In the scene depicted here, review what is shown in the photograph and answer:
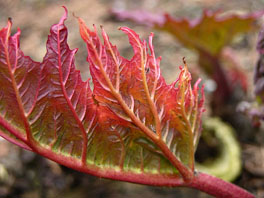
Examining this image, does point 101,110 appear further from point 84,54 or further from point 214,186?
point 84,54

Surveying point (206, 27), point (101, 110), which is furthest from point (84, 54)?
point (101, 110)

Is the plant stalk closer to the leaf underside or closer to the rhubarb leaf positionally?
the leaf underside

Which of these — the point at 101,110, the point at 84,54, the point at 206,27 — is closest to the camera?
the point at 101,110

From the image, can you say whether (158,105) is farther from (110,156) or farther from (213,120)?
(213,120)

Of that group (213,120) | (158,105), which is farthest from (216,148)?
(158,105)

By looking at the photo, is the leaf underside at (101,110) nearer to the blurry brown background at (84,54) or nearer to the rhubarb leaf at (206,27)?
the blurry brown background at (84,54)

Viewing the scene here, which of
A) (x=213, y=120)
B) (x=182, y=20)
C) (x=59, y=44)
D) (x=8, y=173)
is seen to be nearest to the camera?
(x=59, y=44)
